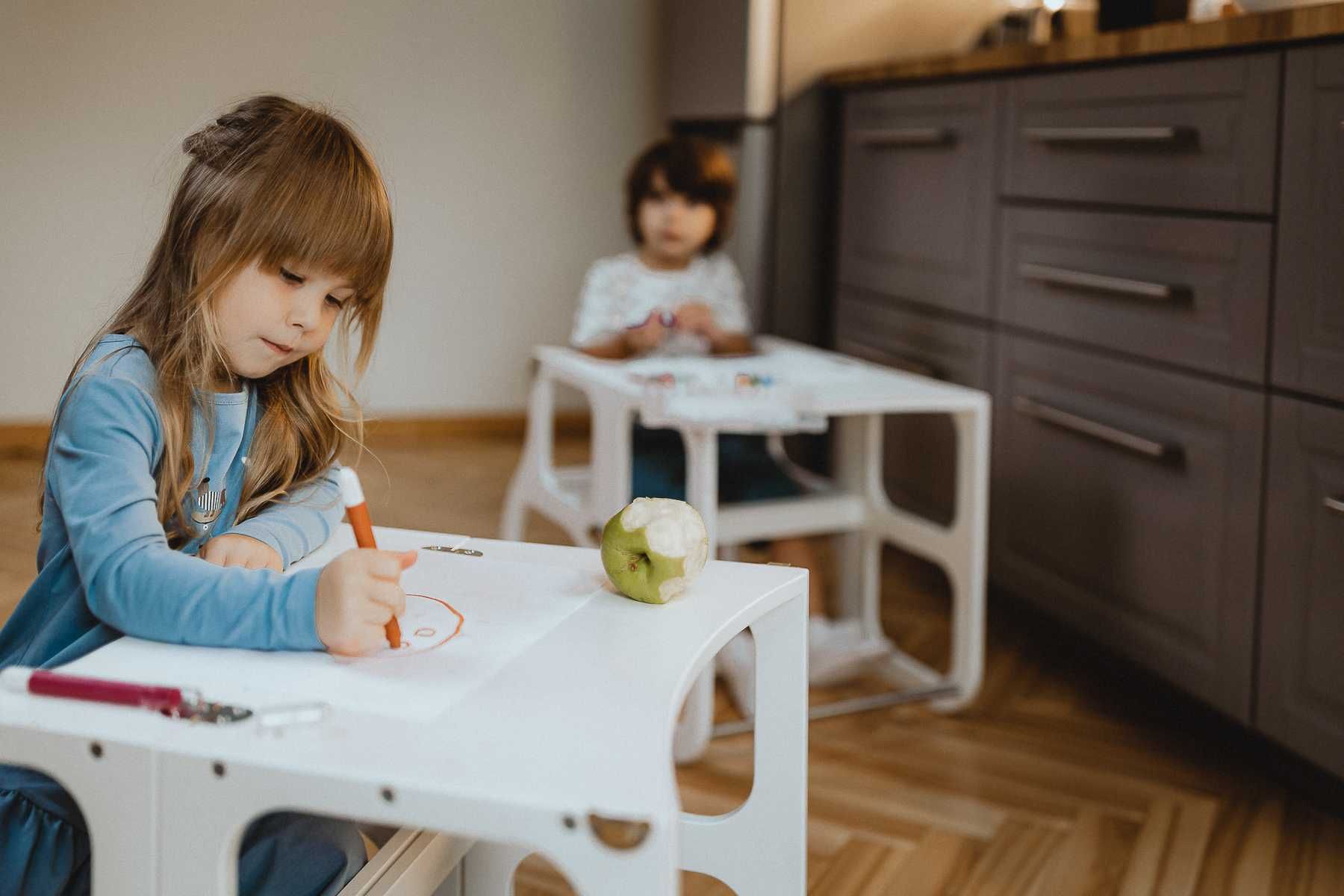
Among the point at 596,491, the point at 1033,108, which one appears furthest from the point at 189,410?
the point at 1033,108

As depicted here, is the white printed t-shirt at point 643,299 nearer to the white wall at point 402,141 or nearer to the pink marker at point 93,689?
the white wall at point 402,141

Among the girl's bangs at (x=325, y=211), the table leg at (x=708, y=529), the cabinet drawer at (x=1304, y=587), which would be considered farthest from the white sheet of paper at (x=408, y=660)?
the cabinet drawer at (x=1304, y=587)

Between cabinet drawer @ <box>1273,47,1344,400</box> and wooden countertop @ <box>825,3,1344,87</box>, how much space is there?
0.03 meters

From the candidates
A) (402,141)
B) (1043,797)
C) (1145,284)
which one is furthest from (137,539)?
(402,141)

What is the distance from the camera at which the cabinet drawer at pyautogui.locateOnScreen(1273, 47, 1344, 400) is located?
145 cm

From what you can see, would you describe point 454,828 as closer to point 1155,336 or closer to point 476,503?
point 1155,336

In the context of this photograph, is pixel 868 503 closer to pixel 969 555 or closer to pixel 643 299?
pixel 969 555

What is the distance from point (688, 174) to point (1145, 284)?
0.73 meters

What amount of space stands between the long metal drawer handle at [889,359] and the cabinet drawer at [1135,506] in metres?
0.24

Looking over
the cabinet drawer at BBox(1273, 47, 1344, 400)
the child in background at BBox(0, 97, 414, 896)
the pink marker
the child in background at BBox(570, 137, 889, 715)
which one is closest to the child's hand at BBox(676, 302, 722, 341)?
the child in background at BBox(570, 137, 889, 715)

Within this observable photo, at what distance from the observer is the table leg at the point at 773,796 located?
875 millimetres

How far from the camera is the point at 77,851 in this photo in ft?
2.70

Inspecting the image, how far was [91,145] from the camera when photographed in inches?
133

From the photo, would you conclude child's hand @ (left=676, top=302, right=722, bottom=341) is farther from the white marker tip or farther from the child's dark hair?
the white marker tip
